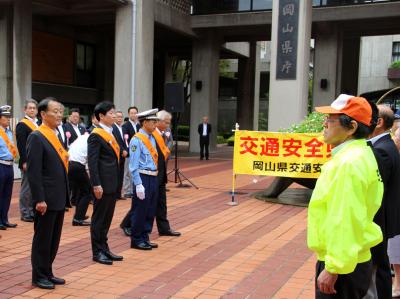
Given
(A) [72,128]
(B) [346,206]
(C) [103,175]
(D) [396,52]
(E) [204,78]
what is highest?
(D) [396,52]

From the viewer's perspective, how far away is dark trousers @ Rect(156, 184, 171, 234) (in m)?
7.07

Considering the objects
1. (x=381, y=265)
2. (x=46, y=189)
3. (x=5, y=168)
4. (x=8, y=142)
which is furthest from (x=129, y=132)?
(x=381, y=265)

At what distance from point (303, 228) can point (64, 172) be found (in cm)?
430

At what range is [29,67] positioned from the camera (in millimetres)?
17031

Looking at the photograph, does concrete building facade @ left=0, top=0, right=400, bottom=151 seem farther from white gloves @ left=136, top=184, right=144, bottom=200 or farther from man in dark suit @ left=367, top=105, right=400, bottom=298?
man in dark suit @ left=367, top=105, right=400, bottom=298

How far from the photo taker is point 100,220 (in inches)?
223

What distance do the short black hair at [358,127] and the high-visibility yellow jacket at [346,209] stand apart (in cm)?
4

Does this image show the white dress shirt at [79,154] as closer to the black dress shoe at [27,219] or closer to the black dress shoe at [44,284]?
the black dress shoe at [27,219]

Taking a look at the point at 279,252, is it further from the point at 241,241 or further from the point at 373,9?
the point at 373,9

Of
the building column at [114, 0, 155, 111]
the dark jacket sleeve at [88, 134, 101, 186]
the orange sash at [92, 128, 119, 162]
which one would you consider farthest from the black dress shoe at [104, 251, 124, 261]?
the building column at [114, 0, 155, 111]

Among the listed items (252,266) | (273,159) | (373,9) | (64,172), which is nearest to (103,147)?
(64,172)

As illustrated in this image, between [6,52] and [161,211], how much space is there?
13124 mm

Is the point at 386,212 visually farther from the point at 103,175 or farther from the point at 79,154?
the point at 79,154

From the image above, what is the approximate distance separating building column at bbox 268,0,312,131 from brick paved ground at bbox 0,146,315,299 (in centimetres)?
810
